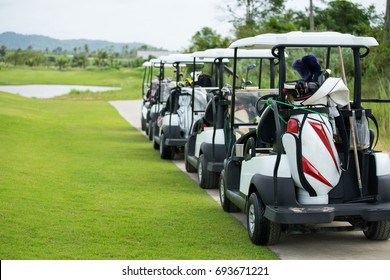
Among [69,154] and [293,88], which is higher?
[293,88]

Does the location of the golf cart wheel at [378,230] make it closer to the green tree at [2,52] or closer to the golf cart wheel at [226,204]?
the golf cart wheel at [226,204]

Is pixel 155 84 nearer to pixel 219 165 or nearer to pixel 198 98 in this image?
pixel 198 98

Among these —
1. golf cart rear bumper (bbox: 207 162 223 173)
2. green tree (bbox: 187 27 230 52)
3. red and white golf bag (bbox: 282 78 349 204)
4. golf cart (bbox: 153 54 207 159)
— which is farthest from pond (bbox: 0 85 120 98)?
red and white golf bag (bbox: 282 78 349 204)

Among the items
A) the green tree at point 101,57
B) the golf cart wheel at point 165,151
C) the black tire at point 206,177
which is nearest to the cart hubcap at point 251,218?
the black tire at point 206,177

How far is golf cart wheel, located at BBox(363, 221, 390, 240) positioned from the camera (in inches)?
289

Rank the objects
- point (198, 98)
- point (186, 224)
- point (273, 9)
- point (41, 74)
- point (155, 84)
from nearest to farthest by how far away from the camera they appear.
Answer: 1. point (186, 224)
2. point (198, 98)
3. point (155, 84)
4. point (273, 9)
5. point (41, 74)

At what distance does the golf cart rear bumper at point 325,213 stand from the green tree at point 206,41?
29116 millimetres

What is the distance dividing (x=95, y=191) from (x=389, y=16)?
14.1m

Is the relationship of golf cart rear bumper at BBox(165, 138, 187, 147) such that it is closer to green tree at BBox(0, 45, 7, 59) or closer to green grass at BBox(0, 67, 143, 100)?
green grass at BBox(0, 67, 143, 100)

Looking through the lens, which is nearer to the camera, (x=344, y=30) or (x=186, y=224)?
(x=186, y=224)

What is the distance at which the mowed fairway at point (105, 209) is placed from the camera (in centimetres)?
705

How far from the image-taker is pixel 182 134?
14125 mm
